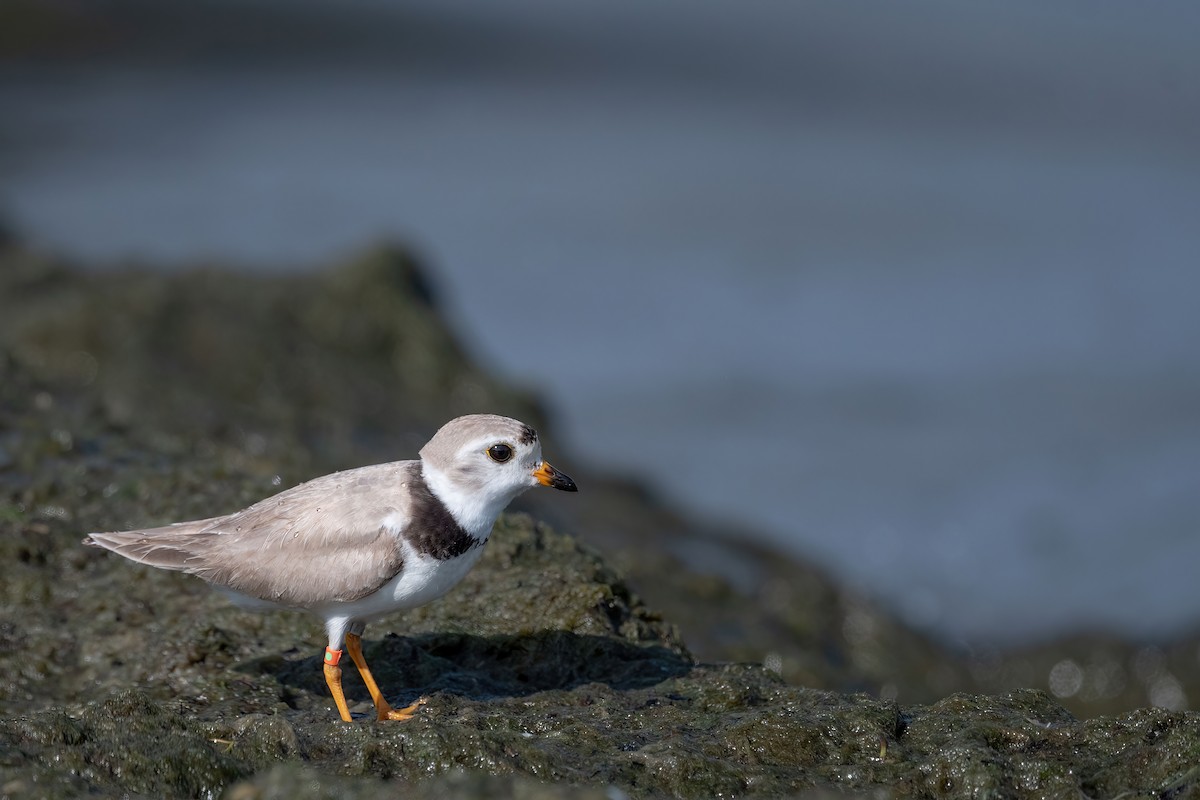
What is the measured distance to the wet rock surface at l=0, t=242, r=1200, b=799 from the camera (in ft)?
16.5

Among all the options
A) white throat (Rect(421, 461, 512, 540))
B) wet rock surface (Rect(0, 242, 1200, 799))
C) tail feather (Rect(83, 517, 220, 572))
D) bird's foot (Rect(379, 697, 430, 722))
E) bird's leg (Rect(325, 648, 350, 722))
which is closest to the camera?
wet rock surface (Rect(0, 242, 1200, 799))

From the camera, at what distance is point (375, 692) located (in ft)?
19.9

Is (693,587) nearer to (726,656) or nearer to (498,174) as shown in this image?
(726,656)

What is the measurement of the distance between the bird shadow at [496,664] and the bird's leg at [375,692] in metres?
0.23

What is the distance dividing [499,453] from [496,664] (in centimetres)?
120

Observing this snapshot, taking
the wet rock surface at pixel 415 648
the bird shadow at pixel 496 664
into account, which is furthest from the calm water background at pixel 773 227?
the bird shadow at pixel 496 664

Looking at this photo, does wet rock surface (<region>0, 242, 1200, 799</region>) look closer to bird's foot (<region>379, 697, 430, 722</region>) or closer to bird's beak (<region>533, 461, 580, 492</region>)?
bird's foot (<region>379, 697, 430, 722</region>)

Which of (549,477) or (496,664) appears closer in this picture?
(549,477)

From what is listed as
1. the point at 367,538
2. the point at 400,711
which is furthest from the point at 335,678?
the point at 367,538

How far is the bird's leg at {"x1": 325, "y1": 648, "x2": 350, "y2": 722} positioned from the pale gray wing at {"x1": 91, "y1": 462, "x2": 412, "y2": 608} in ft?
0.89

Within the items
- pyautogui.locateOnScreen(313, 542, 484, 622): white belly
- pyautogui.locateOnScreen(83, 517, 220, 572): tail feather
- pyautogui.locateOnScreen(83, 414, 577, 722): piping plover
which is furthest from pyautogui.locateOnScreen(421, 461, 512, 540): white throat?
pyautogui.locateOnScreen(83, 517, 220, 572): tail feather

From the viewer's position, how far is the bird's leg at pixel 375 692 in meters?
5.83

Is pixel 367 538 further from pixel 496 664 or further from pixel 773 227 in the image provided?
pixel 773 227

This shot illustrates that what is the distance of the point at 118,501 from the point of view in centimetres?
800
